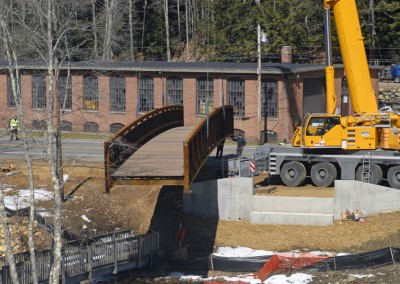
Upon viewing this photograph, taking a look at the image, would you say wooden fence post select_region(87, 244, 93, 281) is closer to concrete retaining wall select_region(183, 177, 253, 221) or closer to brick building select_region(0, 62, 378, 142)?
concrete retaining wall select_region(183, 177, 253, 221)

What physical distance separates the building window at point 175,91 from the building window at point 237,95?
11.1 ft

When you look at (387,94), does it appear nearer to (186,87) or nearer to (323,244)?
(186,87)

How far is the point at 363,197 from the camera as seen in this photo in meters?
36.1

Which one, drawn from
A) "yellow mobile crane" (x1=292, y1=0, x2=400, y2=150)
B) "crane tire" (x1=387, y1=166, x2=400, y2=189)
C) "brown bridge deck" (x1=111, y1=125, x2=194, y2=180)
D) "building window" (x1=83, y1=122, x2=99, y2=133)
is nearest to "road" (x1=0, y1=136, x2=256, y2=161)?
"building window" (x1=83, y1=122, x2=99, y2=133)

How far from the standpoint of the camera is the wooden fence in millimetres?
26177

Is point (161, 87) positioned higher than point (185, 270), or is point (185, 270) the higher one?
point (161, 87)

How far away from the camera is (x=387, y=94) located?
216 feet

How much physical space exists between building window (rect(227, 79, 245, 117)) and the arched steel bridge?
9.50 m

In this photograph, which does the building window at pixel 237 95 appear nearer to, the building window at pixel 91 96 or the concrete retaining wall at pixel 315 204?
the building window at pixel 91 96

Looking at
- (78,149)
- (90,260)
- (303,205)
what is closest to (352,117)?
(303,205)

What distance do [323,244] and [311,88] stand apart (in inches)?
905

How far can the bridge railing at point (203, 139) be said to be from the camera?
30.3m

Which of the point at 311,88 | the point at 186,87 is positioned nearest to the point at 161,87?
the point at 186,87

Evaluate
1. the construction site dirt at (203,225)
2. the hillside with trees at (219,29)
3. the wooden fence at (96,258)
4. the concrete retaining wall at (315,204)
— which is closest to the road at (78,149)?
the construction site dirt at (203,225)
